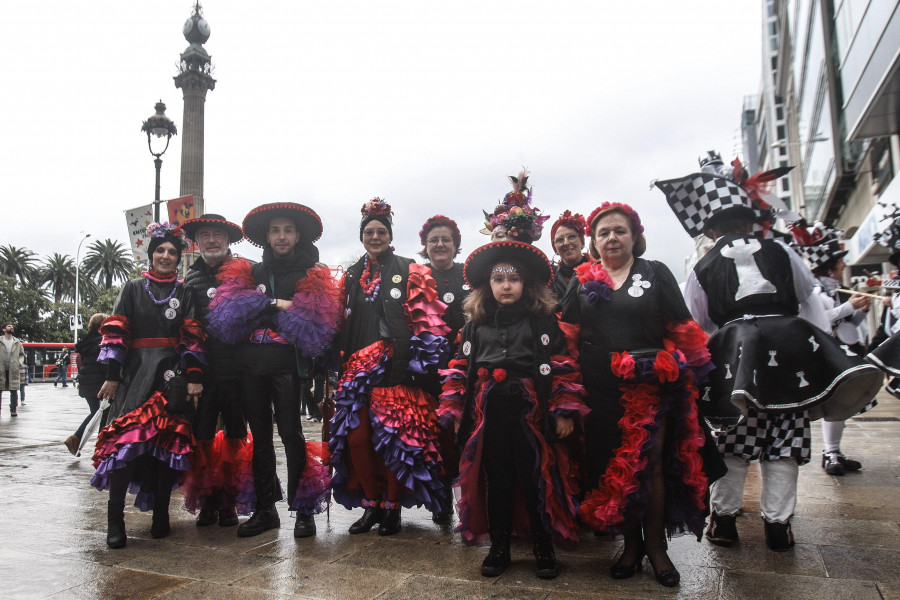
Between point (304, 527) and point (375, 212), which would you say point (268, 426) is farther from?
point (375, 212)

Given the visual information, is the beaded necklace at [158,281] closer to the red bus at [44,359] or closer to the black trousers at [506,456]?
the black trousers at [506,456]

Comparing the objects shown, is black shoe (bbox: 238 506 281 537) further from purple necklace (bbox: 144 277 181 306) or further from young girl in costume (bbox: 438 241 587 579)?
purple necklace (bbox: 144 277 181 306)

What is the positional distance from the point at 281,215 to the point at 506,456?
2.45m

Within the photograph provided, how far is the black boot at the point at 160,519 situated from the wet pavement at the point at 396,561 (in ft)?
0.22

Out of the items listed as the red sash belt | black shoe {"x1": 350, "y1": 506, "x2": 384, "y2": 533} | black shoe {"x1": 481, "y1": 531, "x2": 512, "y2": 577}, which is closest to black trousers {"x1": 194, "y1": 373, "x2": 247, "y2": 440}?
the red sash belt

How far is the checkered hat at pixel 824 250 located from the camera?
575 cm

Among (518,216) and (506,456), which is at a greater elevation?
(518,216)

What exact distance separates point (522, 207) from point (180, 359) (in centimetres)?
280

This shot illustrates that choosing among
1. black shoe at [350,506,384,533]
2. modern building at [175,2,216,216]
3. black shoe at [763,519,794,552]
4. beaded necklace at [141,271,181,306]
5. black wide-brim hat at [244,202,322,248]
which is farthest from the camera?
modern building at [175,2,216,216]

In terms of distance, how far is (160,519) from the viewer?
4102 millimetres

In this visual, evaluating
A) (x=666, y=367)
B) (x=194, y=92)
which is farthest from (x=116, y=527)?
(x=194, y=92)

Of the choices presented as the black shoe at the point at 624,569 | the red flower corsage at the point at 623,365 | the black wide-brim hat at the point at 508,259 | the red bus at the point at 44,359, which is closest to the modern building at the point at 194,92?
the red bus at the point at 44,359

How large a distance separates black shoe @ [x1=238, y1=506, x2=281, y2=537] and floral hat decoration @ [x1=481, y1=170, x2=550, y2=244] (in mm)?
2634

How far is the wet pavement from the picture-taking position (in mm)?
2928
